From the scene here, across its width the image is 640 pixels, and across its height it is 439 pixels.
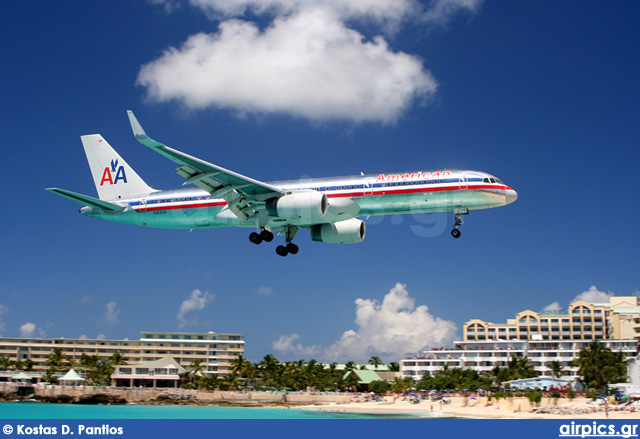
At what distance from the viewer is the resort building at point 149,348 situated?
474 ft

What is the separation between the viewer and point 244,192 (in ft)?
123

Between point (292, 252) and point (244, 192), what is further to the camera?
point (292, 252)

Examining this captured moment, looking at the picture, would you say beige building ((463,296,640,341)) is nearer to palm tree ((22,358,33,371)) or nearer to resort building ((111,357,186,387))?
resort building ((111,357,186,387))

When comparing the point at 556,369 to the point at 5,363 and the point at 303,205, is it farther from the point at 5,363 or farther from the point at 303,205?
the point at 5,363

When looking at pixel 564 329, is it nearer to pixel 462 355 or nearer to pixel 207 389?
pixel 462 355

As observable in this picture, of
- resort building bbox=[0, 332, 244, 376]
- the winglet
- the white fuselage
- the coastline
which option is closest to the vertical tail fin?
the white fuselage

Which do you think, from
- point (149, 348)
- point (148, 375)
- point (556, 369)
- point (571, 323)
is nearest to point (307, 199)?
point (556, 369)

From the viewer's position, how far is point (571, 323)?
135000 mm

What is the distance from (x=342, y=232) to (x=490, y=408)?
63941mm

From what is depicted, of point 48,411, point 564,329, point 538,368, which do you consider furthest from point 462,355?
point 48,411

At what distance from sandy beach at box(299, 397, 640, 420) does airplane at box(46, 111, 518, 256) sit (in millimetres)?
49322

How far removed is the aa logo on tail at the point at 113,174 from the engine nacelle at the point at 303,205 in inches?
630

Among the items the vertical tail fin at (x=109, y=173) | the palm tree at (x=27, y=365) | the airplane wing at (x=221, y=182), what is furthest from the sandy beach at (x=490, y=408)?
the palm tree at (x=27, y=365)

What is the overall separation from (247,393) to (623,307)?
80.6 meters
